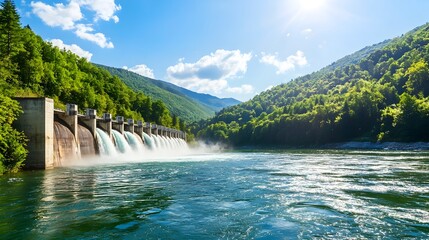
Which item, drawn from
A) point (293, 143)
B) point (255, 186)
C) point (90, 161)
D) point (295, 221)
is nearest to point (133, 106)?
point (293, 143)

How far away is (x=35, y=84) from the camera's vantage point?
65562mm

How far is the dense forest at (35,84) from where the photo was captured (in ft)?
84.2

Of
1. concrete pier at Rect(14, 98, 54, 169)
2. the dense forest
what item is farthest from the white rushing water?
concrete pier at Rect(14, 98, 54, 169)

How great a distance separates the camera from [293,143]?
18112 cm

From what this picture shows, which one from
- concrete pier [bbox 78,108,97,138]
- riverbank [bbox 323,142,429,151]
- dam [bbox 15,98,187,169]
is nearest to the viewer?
dam [bbox 15,98,187,169]

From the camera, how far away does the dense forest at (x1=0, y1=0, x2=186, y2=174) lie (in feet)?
84.2

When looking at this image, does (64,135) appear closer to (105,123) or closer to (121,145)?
(105,123)

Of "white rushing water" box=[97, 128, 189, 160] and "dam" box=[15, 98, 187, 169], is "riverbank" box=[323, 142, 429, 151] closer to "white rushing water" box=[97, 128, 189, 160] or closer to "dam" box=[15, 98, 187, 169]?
"white rushing water" box=[97, 128, 189, 160]

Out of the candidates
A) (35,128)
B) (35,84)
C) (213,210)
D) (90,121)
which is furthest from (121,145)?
(213,210)

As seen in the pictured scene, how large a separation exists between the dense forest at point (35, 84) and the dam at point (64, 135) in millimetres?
940

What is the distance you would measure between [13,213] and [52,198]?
307 cm

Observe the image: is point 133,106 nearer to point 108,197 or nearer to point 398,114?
point 398,114

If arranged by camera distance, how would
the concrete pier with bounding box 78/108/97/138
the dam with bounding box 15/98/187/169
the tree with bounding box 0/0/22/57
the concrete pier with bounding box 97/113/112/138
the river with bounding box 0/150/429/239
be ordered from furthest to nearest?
the tree with bounding box 0/0/22/57 < the concrete pier with bounding box 97/113/112/138 < the concrete pier with bounding box 78/108/97/138 < the dam with bounding box 15/98/187/169 < the river with bounding box 0/150/429/239

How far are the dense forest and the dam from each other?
940 millimetres
